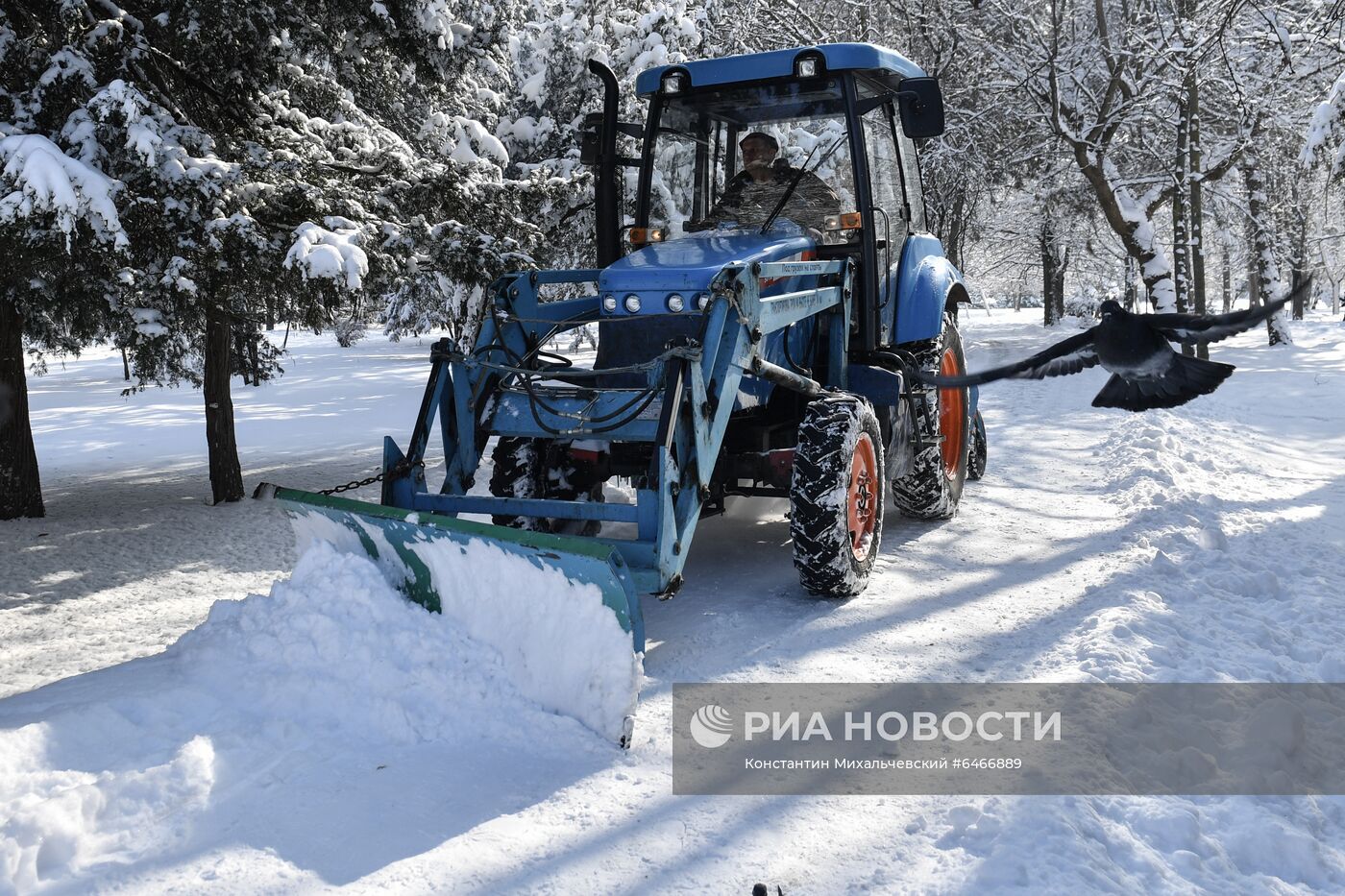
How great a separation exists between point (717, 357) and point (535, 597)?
4.78ft

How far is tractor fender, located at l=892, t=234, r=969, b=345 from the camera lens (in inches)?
250

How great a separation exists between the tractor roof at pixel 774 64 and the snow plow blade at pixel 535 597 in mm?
3215

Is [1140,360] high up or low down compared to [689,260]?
down

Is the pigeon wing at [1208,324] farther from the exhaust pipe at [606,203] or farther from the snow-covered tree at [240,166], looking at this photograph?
the snow-covered tree at [240,166]

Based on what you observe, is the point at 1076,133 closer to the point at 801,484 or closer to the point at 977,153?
the point at 977,153

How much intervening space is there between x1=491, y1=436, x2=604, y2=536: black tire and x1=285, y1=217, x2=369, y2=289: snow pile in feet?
4.92

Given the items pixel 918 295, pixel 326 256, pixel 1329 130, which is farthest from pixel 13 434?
pixel 1329 130

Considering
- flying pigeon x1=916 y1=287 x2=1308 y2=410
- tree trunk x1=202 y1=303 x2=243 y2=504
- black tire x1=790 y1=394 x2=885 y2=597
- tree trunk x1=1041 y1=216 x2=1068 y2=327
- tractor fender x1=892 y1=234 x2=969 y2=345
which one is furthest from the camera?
tree trunk x1=1041 y1=216 x2=1068 y2=327

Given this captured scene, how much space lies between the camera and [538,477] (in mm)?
5555

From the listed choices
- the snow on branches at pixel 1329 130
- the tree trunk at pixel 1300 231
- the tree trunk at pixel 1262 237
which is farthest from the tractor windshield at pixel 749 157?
the tree trunk at pixel 1262 237

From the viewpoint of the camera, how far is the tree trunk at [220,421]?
365 inches

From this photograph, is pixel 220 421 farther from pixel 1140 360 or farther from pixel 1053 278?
pixel 1053 278

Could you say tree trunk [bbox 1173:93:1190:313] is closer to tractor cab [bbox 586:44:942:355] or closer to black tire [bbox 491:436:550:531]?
tractor cab [bbox 586:44:942:355]

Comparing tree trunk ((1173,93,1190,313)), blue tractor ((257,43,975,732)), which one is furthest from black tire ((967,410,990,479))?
tree trunk ((1173,93,1190,313))
